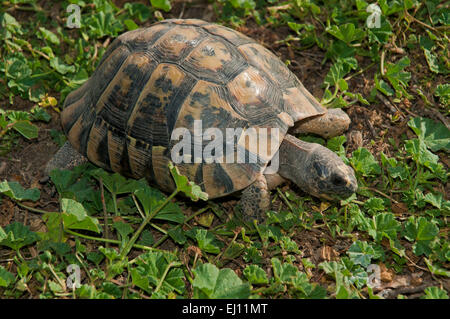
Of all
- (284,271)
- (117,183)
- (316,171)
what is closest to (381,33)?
(316,171)

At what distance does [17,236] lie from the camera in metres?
3.79

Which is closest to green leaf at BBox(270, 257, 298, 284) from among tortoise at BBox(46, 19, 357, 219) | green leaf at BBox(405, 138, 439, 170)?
tortoise at BBox(46, 19, 357, 219)

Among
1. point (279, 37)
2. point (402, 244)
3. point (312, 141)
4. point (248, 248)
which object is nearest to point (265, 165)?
point (248, 248)

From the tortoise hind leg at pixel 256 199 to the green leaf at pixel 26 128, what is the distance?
217 cm

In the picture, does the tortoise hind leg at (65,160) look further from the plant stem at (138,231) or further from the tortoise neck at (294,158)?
the tortoise neck at (294,158)

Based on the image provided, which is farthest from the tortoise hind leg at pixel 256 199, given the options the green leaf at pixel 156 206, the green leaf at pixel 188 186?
the green leaf at pixel 188 186

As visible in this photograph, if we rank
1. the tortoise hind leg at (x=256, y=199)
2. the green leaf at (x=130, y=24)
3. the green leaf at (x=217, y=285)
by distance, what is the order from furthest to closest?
the green leaf at (x=130, y=24)
the tortoise hind leg at (x=256, y=199)
the green leaf at (x=217, y=285)

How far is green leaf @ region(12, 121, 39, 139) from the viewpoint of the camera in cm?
464

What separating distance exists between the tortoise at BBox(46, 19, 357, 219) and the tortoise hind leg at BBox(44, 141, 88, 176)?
0.20 metres

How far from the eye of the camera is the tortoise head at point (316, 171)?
3.79 m

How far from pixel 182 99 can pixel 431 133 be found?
2.29m

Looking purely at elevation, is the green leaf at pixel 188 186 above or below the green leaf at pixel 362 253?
above

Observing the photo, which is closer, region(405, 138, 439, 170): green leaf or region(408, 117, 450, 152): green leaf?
region(405, 138, 439, 170): green leaf

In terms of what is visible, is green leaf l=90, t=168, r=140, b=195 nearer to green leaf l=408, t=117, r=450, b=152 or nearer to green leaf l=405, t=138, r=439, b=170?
green leaf l=405, t=138, r=439, b=170
